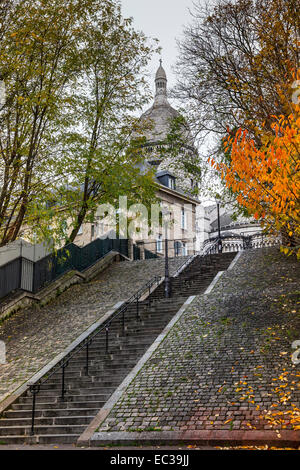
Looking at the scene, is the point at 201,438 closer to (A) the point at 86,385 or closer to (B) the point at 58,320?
(A) the point at 86,385

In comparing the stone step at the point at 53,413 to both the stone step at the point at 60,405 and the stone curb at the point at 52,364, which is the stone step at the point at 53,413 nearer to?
the stone step at the point at 60,405

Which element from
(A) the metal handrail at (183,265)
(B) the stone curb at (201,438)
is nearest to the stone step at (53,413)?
(B) the stone curb at (201,438)

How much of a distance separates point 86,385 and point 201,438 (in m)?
4.90

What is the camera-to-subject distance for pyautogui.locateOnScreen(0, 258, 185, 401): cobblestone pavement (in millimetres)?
14875

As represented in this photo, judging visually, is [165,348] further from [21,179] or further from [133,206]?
[133,206]

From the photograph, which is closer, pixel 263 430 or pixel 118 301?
pixel 263 430

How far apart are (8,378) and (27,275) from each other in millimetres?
9296

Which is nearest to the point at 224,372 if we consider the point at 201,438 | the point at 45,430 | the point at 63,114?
the point at 201,438

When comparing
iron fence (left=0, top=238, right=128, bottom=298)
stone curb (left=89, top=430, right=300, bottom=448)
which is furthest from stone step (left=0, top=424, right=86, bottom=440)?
iron fence (left=0, top=238, right=128, bottom=298)

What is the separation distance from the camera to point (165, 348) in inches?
555

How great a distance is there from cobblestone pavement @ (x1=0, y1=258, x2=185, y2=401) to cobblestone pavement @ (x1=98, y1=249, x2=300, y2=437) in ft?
12.6
